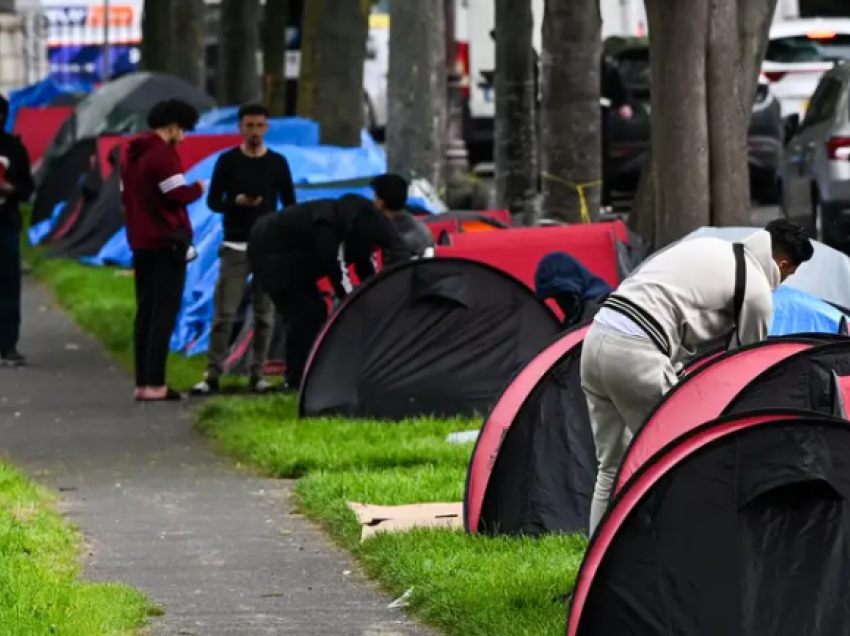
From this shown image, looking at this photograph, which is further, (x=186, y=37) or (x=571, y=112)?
(x=186, y=37)

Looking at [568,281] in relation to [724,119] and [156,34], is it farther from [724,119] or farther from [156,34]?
[156,34]

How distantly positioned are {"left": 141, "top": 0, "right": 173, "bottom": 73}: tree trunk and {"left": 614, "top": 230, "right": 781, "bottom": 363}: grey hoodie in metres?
22.7

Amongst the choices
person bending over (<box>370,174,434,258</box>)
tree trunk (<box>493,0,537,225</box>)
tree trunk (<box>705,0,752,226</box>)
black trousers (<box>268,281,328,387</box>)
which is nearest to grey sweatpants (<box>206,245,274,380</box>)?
black trousers (<box>268,281,328,387</box>)

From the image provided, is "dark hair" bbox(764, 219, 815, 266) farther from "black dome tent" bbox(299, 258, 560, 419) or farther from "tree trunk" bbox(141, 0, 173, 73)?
"tree trunk" bbox(141, 0, 173, 73)

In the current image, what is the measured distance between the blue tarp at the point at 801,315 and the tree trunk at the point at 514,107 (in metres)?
9.96

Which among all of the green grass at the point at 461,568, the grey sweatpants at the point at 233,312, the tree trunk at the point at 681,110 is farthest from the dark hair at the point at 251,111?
the green grass at the point at 461,568

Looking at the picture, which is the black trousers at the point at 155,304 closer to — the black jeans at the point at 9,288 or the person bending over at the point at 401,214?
the person bending over at the point at 401,214

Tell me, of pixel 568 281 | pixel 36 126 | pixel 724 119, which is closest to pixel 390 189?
pixel 568 281

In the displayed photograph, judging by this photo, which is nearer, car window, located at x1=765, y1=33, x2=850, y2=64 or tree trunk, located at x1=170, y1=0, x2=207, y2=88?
car window, located at x1=765, y1=33, x2=850, y2=64

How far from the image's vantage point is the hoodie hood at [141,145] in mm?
13314

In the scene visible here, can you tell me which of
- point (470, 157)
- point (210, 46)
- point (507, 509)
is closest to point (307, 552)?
point (507, 509)

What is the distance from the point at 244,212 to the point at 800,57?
13.4m

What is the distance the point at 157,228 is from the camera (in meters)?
13.3

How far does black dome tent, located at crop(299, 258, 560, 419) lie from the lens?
1236 cm
